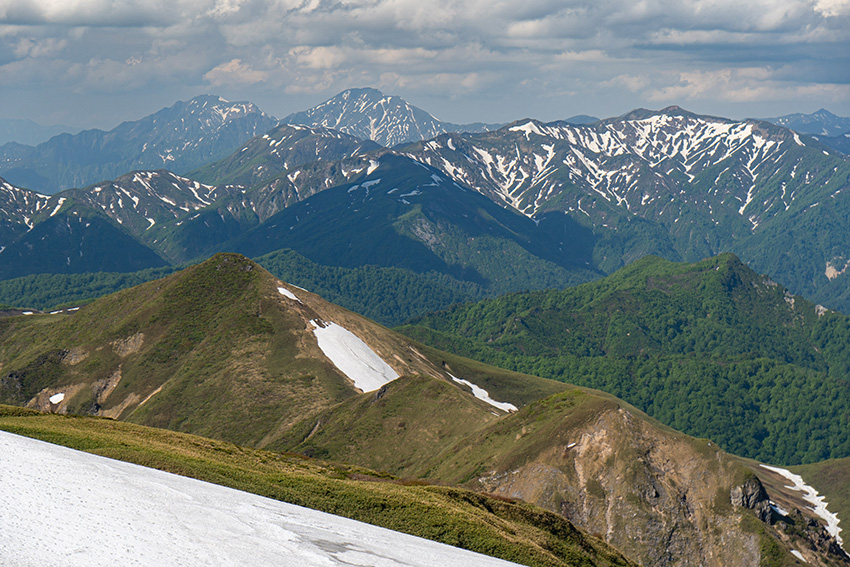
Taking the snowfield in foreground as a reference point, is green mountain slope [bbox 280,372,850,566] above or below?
below

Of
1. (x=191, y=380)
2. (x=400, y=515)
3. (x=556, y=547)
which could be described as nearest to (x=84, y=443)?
(x=400, y=515)

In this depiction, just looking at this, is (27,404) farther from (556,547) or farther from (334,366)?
(556,547)

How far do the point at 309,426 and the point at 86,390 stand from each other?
6807 centimetres

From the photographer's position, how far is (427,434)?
149m

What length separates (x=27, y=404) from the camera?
187375mm

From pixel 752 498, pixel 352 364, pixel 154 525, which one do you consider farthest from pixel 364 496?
pixel 352 364

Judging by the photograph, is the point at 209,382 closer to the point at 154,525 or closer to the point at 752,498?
the point at 752,498

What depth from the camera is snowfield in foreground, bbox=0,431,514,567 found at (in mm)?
40156

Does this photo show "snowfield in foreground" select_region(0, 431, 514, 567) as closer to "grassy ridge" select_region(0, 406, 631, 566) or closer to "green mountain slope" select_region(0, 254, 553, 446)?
"grassy ridge" select_region(0, 406, 631, 566)

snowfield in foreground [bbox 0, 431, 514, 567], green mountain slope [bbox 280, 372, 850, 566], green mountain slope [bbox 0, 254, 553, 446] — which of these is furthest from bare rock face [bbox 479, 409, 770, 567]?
snowfield in foreground [bbox 0, 431, 514, 567]

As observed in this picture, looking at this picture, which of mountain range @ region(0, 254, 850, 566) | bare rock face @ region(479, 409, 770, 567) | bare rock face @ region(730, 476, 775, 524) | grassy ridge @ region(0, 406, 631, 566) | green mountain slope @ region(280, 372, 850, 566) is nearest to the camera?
grassy ridge @ region(0, 406, 631, 566)

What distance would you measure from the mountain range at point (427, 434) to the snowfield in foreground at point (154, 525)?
10132 millimetres

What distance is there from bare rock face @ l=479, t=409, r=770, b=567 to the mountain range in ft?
0.68

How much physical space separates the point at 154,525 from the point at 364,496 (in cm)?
2366
